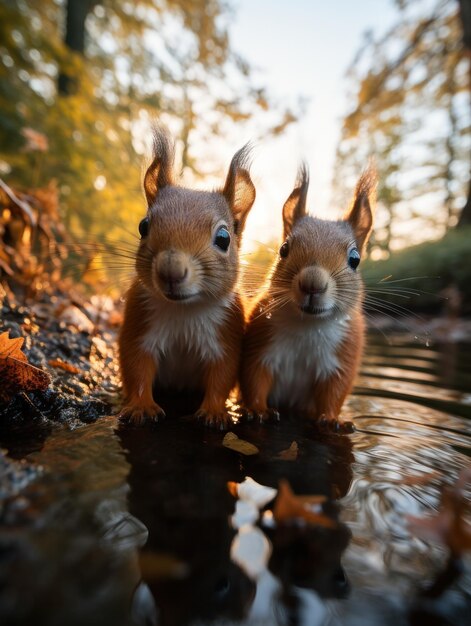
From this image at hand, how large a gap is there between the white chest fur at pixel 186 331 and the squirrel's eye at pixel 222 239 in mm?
254

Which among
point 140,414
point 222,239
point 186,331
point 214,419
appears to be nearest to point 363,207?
point 222,239

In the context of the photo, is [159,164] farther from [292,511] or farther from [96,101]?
[96,101]

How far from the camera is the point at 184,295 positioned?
1737 mm

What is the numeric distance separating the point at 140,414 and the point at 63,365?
556 millimetres

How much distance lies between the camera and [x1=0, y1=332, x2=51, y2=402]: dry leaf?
157 centimetres

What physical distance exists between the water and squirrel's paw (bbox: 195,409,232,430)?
16 centimetres

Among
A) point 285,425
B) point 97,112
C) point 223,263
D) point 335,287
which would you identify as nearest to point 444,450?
point 285,425

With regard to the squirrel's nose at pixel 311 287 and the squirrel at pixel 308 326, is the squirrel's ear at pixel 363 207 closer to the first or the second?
the squirrel at pixel 308 326

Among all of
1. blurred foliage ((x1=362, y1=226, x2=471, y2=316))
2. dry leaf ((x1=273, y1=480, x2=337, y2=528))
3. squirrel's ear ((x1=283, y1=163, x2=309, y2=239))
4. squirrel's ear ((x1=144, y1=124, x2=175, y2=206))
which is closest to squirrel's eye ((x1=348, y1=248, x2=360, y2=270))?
squirrel's ear ((x1=283, y1=163, x2=309, y2=239))

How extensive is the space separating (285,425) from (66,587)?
1.36 metres

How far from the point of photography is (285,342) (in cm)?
213

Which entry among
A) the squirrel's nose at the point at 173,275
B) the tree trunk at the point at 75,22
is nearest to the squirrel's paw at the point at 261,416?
the squirrel's nose at the point at 173,275

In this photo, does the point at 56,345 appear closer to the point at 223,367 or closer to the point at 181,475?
the point at 223,367

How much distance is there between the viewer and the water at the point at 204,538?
2.44ft
